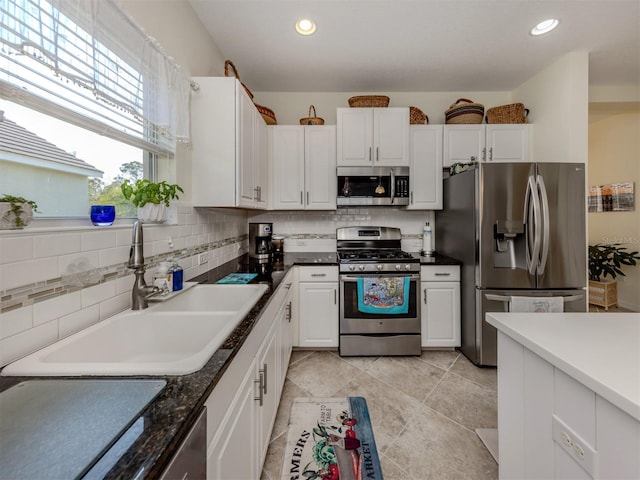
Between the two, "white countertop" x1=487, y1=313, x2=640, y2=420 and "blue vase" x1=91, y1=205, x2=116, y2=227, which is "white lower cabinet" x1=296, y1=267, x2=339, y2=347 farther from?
"blue vase" x1=91, y1=205, x2=116, y2=227

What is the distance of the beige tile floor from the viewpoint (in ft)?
4.66

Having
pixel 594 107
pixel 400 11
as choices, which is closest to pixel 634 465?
pixel 400 11

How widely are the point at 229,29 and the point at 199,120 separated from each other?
0.89 m

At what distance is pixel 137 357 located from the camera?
3.56 ft

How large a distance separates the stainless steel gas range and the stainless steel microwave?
0.62 meters

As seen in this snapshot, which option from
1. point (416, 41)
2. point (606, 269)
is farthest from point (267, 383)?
point (606, 269)

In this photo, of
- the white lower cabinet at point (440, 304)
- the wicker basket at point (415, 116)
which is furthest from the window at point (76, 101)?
the white lower cabinet at point (440, 304)

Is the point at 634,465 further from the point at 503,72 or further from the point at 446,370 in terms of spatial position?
the point at 503,72

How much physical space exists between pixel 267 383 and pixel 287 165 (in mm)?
2096

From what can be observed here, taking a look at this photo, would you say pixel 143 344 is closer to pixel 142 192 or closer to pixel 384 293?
pixel 142 192

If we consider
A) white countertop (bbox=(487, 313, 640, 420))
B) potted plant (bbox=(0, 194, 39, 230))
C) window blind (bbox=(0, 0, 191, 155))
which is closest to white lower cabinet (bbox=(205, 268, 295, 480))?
potted plant (bbox=(0, 194, 39, 230))

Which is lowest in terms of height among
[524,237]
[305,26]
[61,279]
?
[61,279]

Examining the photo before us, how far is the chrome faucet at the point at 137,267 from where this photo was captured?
1202mm

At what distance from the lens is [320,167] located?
9.24ft
